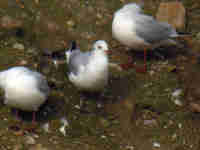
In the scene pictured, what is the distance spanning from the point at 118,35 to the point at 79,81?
1.25 metres

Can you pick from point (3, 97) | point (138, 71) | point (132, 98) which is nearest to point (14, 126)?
point (3, 97)

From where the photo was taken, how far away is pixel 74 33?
6883 millimetres

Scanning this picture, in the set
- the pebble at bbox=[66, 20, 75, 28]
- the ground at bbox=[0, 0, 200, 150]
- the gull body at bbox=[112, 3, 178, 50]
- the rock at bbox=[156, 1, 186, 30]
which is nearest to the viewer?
the ground at bbox=[0, 0, 200, 150]

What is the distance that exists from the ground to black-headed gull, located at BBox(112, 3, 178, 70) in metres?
0.39

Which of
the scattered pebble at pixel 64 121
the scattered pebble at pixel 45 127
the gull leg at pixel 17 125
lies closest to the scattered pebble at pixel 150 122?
the scattered pebble at pixel 64 121

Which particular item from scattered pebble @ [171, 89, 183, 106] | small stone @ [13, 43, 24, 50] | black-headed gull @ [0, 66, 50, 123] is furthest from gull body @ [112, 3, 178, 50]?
black-headed gull @ [0, 66, 50, 123]

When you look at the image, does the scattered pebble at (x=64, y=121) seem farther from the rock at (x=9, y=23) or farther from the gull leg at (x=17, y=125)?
the rock at (x=9, y=23)

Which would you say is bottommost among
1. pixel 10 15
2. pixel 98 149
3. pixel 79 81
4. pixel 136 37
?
pixel 98 149

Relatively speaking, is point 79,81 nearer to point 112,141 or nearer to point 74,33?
point 112,141

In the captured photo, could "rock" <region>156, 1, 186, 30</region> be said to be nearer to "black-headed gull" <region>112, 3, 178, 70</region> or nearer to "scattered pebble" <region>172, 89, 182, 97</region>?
"black-headed gull" <region>112, 3, 178, 70</region>

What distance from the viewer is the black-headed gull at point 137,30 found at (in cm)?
619

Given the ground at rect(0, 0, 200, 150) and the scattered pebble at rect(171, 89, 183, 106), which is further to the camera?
the scattered pebble at rect(171, 89, 183, 106)

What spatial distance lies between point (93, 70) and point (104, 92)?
66 cm

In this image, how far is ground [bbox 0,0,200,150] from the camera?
5.04 meters
